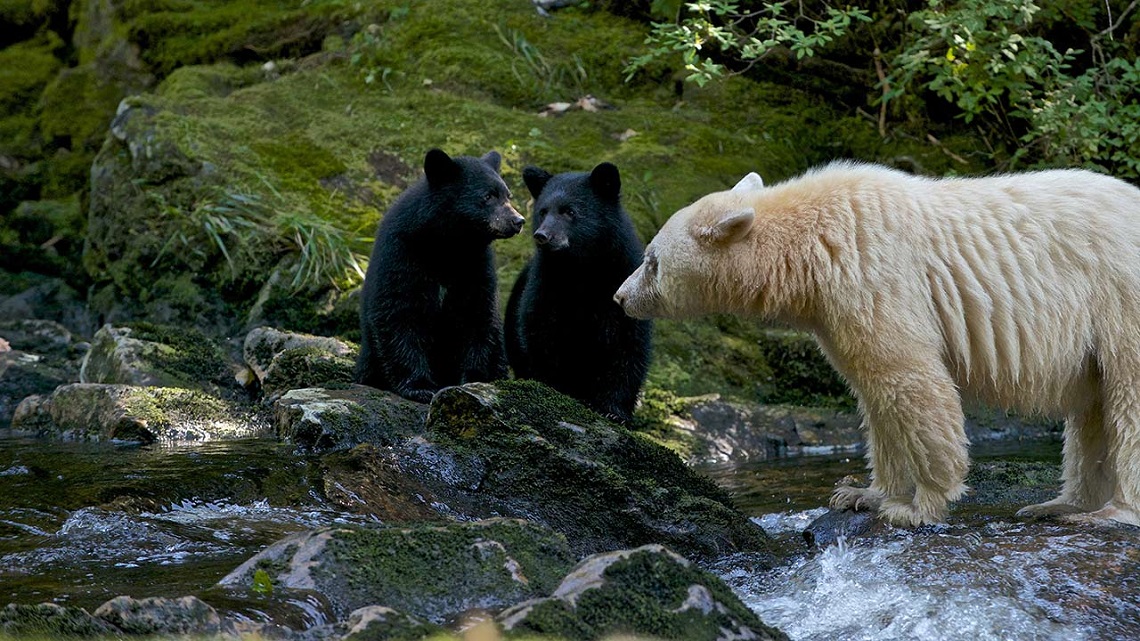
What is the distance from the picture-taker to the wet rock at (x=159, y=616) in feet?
11.7

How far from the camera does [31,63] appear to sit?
54.3ft

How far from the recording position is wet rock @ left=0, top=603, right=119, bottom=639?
11.4 ft

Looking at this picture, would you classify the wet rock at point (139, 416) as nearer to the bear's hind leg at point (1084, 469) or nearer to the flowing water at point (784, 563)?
the flowing water at point (784, 563)

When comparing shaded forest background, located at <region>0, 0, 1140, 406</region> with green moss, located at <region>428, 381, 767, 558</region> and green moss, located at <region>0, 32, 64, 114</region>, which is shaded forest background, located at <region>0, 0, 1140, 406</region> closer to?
green moss, located at <region>0, 32, 64, 114</region>

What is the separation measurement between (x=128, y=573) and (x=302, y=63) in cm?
1002

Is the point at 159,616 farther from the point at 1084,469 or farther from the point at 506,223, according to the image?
the point at 506,223

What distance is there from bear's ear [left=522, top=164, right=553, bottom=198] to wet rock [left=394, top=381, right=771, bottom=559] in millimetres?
2253

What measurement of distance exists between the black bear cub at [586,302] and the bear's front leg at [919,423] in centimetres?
224

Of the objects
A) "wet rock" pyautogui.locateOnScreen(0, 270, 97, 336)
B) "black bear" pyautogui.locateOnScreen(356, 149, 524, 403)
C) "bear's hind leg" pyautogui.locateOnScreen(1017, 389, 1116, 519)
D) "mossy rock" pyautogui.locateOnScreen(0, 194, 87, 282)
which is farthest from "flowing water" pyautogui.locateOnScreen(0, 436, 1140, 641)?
"mossy rock" pyautogui.locateOnScreen(0, 194, 87, 282)

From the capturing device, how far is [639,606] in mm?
3857

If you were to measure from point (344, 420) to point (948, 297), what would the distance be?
128 inches

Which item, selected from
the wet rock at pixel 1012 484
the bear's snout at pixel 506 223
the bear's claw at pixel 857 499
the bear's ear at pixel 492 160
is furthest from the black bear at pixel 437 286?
the wet rock at pixel 1012 484

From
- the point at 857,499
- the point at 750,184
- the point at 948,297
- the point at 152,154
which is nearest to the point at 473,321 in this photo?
the point at 750,184

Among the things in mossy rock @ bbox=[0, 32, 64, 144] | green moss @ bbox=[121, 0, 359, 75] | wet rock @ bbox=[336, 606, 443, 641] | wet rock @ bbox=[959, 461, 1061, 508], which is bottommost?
wet rock @ bbox=[959, 461, 1061, 508]
